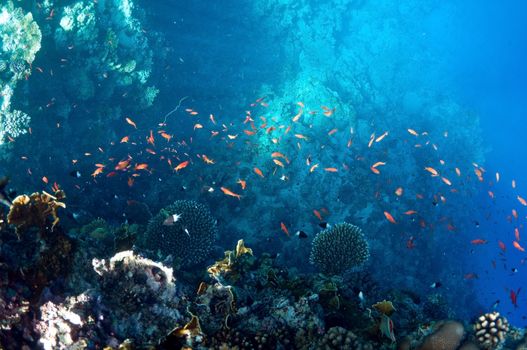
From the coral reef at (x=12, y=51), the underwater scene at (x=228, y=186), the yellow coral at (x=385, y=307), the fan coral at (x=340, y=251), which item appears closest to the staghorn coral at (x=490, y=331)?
the underwater scene at (x=228, y=186)

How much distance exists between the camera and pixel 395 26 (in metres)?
35.2

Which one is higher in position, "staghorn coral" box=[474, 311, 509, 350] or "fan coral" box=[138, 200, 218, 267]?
"fan coral" box=[138, 200, 218, 267]

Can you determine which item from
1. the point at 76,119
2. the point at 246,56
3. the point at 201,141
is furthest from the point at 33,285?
the point at 246,56

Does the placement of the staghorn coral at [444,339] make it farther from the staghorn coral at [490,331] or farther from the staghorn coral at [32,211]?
the staghorn coral at [32,211]

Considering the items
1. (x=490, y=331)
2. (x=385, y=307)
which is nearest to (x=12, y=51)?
(x=385, y=307)

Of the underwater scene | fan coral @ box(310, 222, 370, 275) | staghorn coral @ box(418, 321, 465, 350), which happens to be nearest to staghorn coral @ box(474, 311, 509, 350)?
the underwater scene

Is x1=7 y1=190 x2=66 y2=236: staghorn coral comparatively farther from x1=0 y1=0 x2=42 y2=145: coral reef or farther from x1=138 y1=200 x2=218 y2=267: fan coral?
x1=0 y1=0 x2=42 y2=145: coral reef

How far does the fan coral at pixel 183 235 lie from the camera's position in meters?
8.67

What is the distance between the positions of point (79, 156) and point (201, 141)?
563 centimetres

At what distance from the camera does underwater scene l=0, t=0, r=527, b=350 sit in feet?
14.3

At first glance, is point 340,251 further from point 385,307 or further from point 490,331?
point 490,331

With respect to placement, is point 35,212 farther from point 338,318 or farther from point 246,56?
point 246,56

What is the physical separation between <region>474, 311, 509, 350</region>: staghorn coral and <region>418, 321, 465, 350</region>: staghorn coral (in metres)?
0.51

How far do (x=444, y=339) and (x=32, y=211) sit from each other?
5955 millimetres
